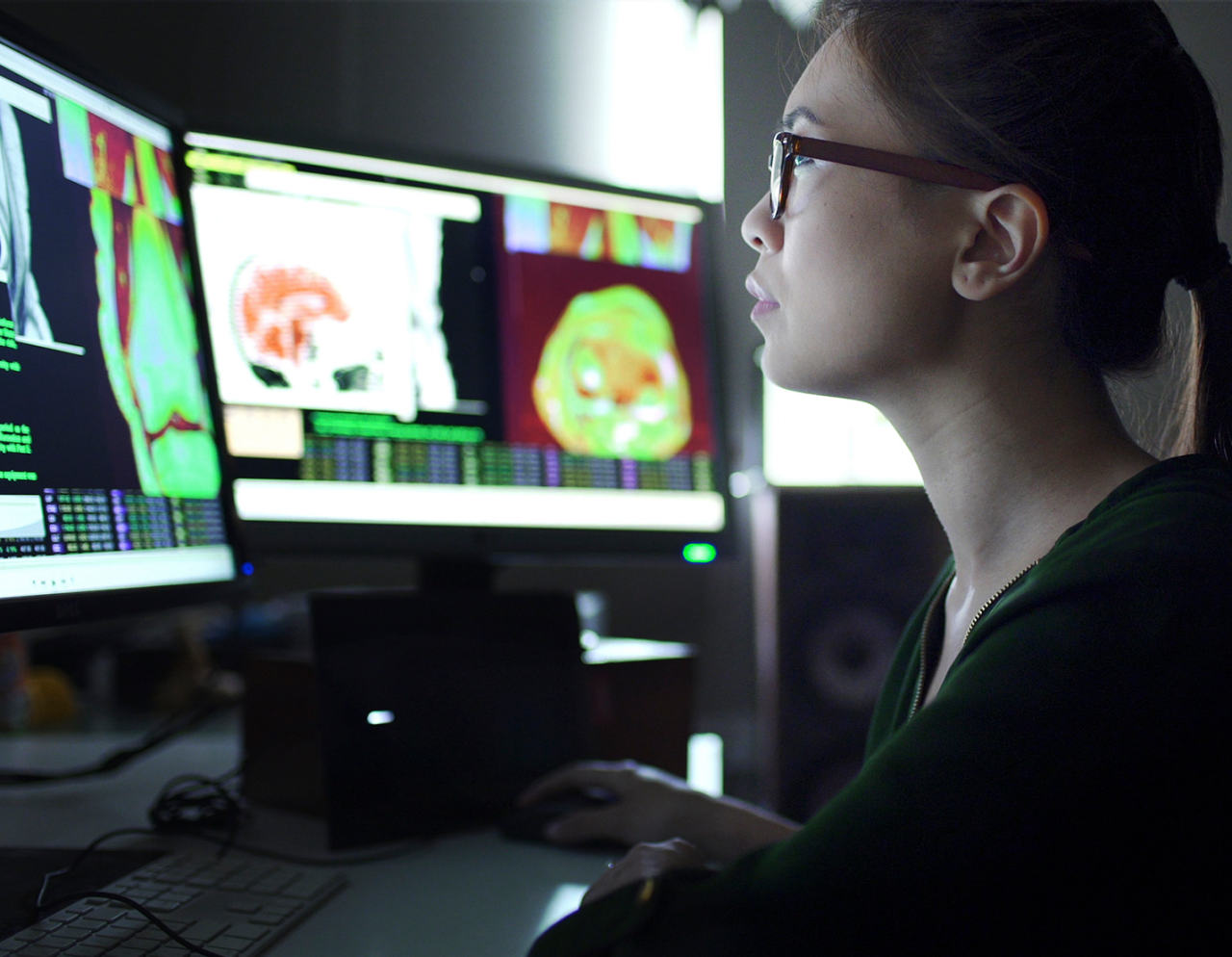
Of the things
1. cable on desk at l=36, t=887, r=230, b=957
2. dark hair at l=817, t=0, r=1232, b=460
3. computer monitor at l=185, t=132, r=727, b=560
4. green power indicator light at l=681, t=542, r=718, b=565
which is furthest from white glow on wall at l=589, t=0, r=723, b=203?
cable on desk at l=36, t=887, r=230, b=957

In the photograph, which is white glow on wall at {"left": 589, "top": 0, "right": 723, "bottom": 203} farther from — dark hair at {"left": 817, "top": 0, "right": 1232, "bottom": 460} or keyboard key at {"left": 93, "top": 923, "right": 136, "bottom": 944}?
keyboard key at {"left": 93, "top": 923, "right": 136, "bottom": 944}

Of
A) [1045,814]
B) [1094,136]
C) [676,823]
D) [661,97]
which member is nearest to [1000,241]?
[1094,136]

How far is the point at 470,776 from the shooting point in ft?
2.76

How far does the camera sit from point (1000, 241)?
0.62 m

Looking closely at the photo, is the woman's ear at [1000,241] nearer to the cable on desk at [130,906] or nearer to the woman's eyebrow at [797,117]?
the woman's eyebrow at [797,117]

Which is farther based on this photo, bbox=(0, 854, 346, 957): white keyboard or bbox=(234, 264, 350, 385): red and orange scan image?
bbox=(234, 264, 350, 385): red and orange scan image

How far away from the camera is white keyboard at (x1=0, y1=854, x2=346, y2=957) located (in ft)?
1.65

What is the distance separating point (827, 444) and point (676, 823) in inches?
36.6

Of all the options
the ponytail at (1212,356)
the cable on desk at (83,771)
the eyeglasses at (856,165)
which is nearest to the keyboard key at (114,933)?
the cable on desk at (83,771)

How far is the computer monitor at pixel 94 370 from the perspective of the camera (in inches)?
23.5

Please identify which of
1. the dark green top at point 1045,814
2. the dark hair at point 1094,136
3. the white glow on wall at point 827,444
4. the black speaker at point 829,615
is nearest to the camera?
the dark green top at point 1045,814

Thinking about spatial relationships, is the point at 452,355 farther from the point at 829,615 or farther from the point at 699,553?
the point at 829,615

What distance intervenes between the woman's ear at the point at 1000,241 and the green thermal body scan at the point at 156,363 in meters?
0.64

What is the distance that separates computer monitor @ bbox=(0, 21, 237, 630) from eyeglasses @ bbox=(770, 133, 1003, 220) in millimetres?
530
